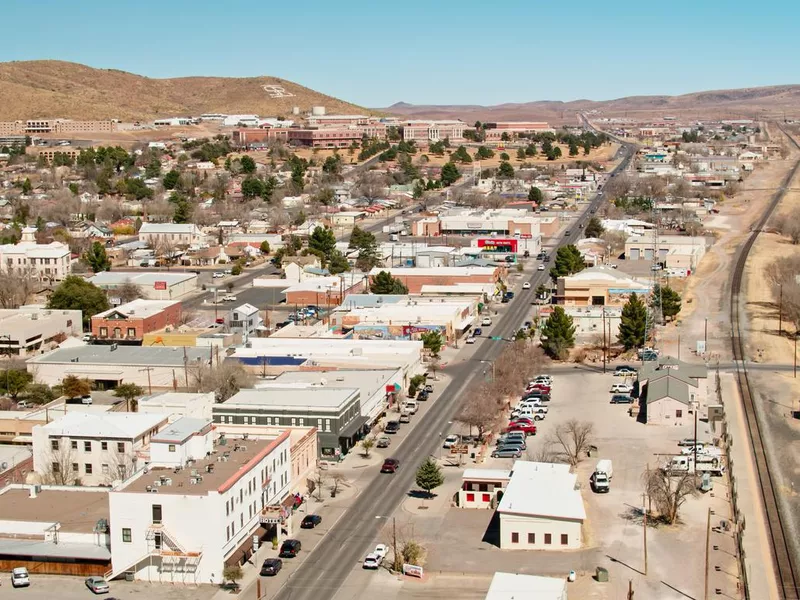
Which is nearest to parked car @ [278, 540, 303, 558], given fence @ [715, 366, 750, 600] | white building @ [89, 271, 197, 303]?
fence @ [715, 366, 750, 600]

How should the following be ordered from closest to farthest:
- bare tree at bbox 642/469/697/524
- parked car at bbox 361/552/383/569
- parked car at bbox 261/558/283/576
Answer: parked car at bbox 261/558/283/576, parked car at bbox 361/552/383/569, bare tree at bbox 642/469/697/524

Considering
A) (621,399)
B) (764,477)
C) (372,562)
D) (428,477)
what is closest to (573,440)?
(764,477)

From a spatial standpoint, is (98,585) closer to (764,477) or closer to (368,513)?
(368,513)

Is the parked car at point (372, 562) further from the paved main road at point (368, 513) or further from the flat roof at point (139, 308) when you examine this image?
the flat roof at point (139, 308)

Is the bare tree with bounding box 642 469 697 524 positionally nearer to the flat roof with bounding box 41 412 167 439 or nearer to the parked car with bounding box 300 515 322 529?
the parked car with bounding box 300 515 322 529

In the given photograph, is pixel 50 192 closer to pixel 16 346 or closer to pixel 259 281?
pixel 259 281

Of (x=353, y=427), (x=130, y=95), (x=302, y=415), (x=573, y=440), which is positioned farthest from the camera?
(x=130, y=95)
